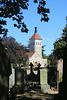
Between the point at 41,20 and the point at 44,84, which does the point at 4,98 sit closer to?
the point at 41,20

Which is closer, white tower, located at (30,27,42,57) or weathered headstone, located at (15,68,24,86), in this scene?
weathered headstone, located at (15,68,24,86)

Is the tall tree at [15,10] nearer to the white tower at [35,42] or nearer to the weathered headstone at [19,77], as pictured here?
the weathered headstone at [19,77]

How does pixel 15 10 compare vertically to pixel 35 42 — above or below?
below

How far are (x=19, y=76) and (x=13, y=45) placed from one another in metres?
30.1

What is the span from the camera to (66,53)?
374 centimetres

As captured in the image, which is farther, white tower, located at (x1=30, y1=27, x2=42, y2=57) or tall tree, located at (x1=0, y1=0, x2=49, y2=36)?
white tower, located at (x1=30, y1=27, x2=42, y2=57)

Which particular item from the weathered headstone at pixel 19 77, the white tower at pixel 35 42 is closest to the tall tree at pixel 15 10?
the weathered headstone at pixel 19 77

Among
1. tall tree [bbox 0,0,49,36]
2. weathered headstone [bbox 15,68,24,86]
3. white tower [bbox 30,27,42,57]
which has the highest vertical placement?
white tower [bbox 30,27,42,57]

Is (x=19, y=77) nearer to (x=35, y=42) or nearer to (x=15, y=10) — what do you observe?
Result: (x=15, y=10)

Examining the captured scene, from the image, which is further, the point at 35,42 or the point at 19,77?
the point at 35,42

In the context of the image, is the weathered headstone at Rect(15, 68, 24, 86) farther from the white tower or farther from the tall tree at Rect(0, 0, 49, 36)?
the white tower

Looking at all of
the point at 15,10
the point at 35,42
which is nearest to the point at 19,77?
the point at 15,10

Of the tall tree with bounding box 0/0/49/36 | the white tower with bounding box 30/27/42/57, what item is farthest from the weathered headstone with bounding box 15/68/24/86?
the white tower with bounding box 30/27/42/57

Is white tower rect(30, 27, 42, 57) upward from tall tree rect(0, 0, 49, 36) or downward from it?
upward
